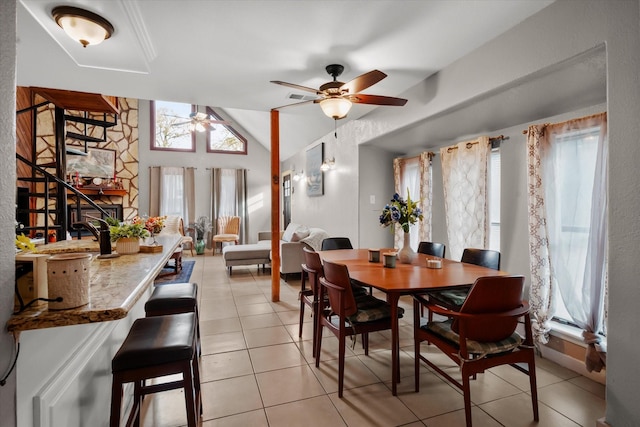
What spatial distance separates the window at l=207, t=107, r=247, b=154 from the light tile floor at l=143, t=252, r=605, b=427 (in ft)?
21.8

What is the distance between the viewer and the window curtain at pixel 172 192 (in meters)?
7.93

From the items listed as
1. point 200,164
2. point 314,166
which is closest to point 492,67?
point 314,166

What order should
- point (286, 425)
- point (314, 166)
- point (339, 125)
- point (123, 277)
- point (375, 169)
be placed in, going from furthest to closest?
point (314, 166), point (339, 125), point (375, 169), point (286, 425), point (123, 277)

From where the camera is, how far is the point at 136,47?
2.38 metres

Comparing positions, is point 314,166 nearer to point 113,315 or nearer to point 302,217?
point 302,217

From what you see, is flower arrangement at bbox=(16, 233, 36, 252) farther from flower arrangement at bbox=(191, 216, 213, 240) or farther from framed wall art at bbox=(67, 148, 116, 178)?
framed wall art at bbox=(67, 148, 116, 178)

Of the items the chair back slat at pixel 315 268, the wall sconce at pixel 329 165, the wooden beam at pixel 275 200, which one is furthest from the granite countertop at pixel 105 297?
the wall sconce at pixel 329 165

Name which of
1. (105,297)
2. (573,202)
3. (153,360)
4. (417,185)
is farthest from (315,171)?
(105,297)

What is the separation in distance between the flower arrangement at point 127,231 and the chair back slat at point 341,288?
125 centimetres

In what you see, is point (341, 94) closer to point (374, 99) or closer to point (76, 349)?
point (374, 99)

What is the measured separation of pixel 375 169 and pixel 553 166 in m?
2.32

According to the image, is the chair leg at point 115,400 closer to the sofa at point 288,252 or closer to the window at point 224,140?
the sofa at point 288,252

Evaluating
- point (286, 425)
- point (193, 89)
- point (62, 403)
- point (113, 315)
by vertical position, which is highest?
point (193, 89)

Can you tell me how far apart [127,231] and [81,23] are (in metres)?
1.36
